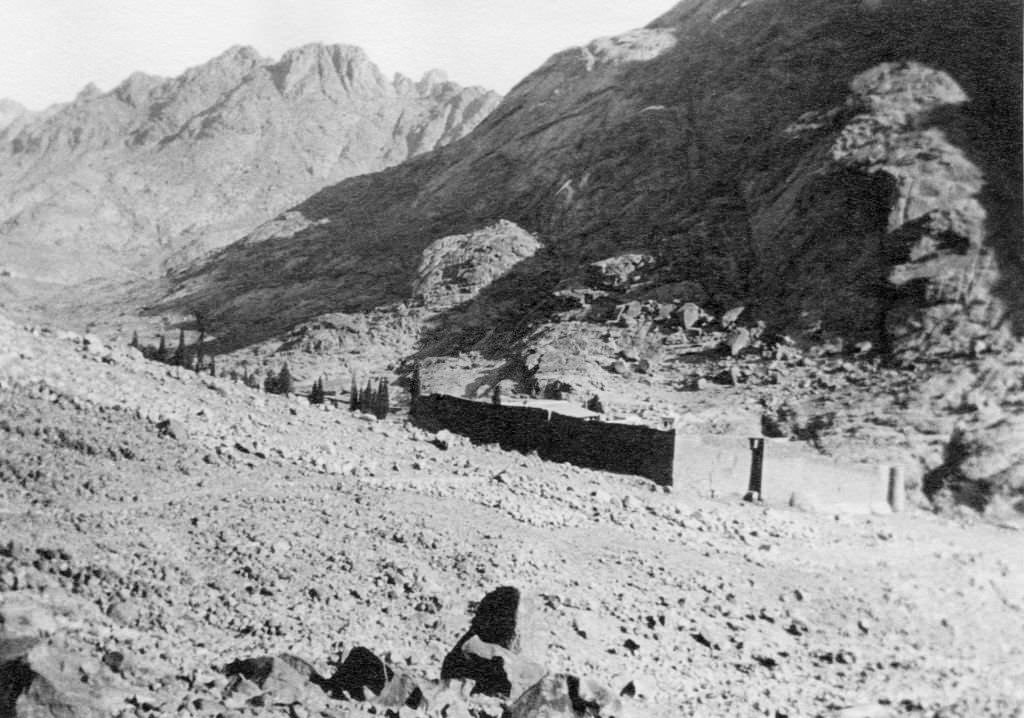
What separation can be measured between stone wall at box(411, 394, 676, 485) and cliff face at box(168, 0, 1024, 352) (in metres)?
14.6

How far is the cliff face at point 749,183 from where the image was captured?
33188 mm

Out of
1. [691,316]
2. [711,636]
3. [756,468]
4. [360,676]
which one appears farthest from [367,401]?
[360,676]

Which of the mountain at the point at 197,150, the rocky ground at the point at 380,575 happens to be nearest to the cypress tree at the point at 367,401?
the rocky ground at the point at 380,575

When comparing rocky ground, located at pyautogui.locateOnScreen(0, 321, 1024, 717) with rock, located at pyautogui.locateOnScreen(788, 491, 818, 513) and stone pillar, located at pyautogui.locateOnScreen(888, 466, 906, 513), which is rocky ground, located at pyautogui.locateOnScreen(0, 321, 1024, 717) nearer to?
rock, located at pyautogui.locateOnScreen(788, 491, 818, 513)

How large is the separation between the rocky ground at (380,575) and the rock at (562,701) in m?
0.06

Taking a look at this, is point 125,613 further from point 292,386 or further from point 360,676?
point 292,386

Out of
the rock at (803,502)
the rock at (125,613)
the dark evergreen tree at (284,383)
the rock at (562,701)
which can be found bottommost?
the rock at (562,701)

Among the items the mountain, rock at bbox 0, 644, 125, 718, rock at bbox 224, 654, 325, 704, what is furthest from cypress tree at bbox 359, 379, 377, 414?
the mountain

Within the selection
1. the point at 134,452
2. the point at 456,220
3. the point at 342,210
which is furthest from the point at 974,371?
the point at 342,210

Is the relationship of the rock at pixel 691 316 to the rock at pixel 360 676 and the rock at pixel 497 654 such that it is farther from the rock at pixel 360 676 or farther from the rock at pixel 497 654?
the rock at pixel 360 676

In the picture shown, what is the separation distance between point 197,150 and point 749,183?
8810cm

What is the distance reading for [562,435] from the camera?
21.4 meters

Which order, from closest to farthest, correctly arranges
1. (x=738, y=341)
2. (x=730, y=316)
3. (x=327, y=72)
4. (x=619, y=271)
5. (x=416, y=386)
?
(x=738, y=341) < (x=730, y=316) < (x=416, y=386) < (x=619, y=271) < (x=327, y=72)

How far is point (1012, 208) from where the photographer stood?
107 feet
